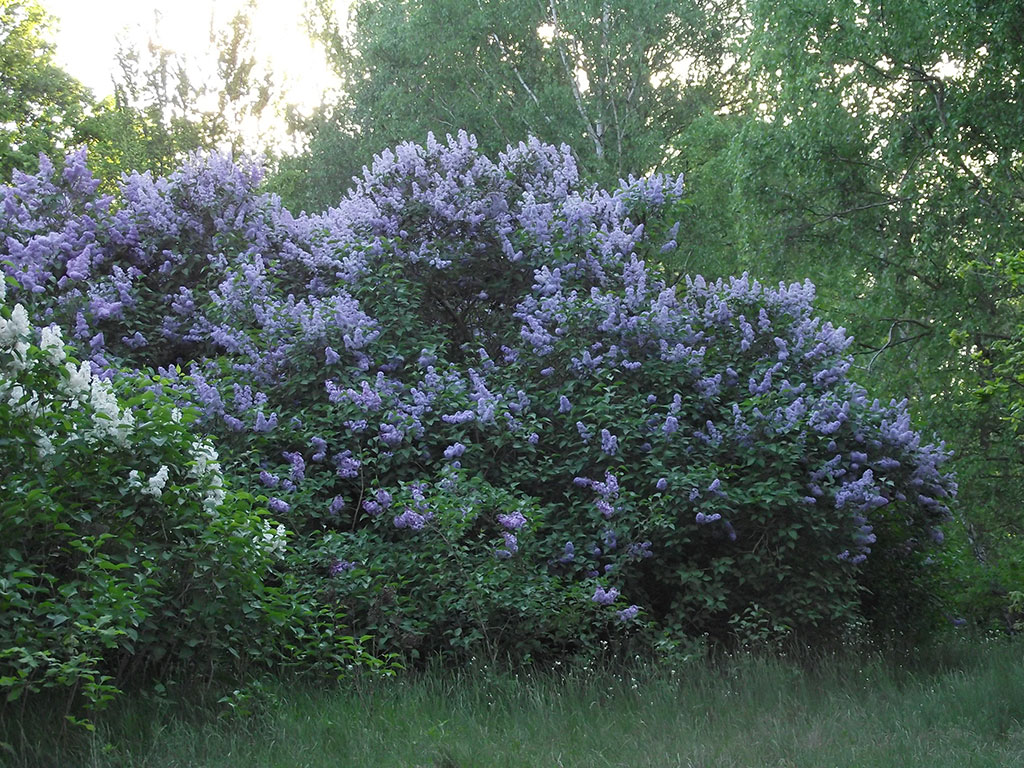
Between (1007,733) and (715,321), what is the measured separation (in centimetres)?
430

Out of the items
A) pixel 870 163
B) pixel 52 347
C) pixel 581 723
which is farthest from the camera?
pixel 870 163

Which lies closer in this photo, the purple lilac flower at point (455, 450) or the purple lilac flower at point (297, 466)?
the purple lilac flower at point (297, 466)

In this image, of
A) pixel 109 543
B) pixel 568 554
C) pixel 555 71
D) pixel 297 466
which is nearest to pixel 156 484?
pixel 109 543

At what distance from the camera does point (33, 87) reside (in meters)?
28.6

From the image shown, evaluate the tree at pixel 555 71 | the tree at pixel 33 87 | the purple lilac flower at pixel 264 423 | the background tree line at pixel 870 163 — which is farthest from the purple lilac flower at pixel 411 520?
the tree at pixel 33 87

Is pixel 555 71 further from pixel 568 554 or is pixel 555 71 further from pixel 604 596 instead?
pixel 604 596

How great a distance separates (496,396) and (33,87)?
24391mm

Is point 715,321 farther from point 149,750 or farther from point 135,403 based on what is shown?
point 149,750

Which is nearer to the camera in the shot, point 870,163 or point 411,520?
point 411,520

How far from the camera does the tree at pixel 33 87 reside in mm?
Result: 27405

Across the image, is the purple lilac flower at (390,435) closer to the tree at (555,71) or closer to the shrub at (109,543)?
the shrub at (109,543)

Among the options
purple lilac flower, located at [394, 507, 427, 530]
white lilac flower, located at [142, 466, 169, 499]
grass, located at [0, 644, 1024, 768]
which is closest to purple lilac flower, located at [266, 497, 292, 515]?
purple lilac flower, located at [394, 507, 427, 530]

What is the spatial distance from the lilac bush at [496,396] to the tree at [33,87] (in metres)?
18.5

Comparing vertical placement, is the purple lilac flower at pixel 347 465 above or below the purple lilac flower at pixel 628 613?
above
